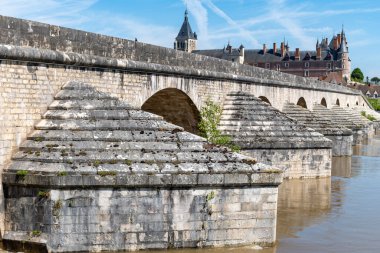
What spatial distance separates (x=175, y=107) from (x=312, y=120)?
9191mm

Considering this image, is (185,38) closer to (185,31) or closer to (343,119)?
(185,31)

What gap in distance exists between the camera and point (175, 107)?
55.1 ft

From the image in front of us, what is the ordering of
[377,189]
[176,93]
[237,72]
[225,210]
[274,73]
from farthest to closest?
1. [274,73]
2. [237,72]
3. [377,189]
4. [176,93]
5. [225,210]

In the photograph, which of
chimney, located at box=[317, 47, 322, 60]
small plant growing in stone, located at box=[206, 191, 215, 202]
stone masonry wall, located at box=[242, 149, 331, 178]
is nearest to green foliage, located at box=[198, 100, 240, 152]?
stone masonry wall, located at box=[242, 149, 331, 178]

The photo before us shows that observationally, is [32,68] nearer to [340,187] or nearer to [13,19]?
[13,19]

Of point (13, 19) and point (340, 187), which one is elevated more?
point (13, 19)

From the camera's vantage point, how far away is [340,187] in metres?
18.1

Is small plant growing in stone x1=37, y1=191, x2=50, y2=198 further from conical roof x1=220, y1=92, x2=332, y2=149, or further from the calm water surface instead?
conical roof x1=220, y1=92, x2=332, y2=149

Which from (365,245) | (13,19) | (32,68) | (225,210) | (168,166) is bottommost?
(365,245)

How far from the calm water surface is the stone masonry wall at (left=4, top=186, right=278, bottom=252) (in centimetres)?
34

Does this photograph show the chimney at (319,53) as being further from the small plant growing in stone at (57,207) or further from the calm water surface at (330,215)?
the small plant growing in stone at (57,207)

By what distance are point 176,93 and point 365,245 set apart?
6837 mm

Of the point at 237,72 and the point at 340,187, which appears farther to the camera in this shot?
the point at 237,72

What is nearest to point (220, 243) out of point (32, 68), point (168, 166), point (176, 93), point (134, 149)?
point (168, 166)
